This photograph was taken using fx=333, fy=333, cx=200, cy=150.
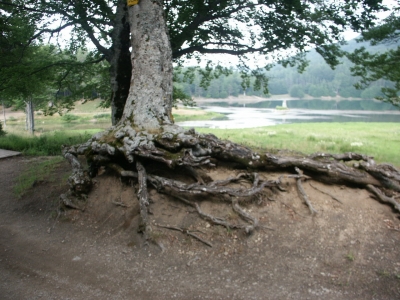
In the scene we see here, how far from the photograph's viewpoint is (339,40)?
448 inches

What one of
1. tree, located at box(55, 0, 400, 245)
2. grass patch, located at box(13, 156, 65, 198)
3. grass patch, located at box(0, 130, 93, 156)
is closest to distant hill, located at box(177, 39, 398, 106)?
grass patch, located at box(0, 130, 93, 156)

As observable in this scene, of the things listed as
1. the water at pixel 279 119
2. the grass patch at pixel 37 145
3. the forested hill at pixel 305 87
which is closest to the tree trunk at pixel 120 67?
the grass patch at pixel 37 145

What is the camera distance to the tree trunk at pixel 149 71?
7.18 m

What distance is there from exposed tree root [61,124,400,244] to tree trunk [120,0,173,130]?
417 mm

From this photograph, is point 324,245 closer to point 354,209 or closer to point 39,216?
point 354,209

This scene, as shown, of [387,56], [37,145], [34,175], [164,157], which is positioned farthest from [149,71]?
[37,145]

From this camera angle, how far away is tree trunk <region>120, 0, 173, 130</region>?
718cm

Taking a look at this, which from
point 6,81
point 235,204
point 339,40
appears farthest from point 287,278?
point 6,81

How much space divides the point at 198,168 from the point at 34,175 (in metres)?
6.06

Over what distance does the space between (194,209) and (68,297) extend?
2.54 m

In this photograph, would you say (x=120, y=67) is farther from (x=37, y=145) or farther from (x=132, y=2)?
(x=37, y=145)

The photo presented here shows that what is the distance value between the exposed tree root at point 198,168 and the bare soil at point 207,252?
22 cm

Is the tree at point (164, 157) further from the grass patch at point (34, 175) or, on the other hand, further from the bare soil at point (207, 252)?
the grass patch at point (34, 175)

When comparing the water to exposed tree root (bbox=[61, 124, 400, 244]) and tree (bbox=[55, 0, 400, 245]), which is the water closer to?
tree (bbox=[55, 0, 400, 245])
